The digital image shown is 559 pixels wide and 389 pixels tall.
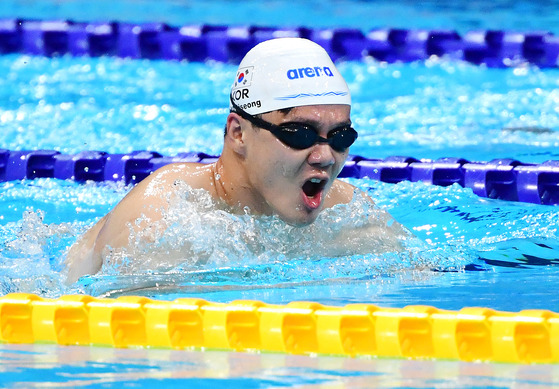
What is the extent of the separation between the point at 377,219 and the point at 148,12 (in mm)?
8160

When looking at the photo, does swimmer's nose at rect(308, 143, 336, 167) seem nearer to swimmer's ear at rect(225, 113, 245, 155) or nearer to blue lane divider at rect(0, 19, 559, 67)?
swimmer's ear at rect(225, 113, 245, 155)

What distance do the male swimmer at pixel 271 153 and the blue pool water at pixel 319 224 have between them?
5.7 inches

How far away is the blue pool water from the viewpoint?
8.07 feet

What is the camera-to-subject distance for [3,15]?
11.0 m

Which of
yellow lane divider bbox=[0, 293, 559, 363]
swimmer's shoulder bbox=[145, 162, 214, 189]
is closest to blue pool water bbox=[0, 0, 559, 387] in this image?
yellow lane divider bbox=[0, 293, 559, 363]

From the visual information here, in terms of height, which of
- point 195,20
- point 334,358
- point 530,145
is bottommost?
point 334,358

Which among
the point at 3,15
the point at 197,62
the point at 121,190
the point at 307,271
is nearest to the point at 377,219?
the point at 307,271

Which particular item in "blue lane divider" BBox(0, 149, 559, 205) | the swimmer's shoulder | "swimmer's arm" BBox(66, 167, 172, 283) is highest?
"blue lane divider" BBox(0, 149, 559, 205)

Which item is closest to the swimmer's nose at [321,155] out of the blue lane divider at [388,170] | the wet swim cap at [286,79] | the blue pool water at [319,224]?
the wet swim cap at [286,79]

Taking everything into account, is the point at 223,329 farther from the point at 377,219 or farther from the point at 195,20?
the point at 195,20

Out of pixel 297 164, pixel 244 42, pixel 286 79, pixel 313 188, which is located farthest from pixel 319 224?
pixel 244 42

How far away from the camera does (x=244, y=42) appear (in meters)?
8.77

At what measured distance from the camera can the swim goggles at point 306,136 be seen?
3.31m

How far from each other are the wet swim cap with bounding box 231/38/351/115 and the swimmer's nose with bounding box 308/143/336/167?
166 millimetres
